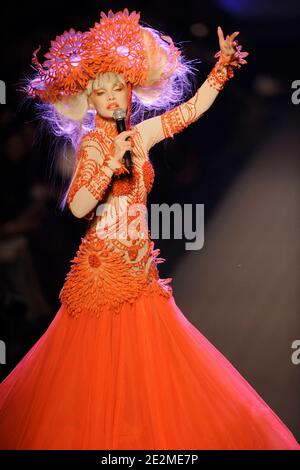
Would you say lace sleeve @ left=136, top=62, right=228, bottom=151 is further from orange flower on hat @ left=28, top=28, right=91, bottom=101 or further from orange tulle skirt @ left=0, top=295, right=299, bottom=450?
orange tulle skirt @ left=0, top=295, right=299, bottom=450

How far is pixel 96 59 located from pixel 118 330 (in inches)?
29.3

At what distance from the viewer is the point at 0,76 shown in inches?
94.8

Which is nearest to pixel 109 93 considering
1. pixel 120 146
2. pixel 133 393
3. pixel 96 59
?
pixel 96 59

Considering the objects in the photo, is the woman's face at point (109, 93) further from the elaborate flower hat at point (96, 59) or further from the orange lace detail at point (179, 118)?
the orange lace detail at point (179, 118)

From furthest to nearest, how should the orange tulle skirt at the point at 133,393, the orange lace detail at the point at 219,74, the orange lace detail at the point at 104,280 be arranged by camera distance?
1. the orange lace detail at the point at 219,74
2. the orange lace detail at the point at 104,280
3. the orange tulle skirt at the point at 133,393

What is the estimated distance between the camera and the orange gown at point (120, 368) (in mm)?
1699

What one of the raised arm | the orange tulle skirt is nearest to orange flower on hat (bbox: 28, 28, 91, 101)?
the raised arm

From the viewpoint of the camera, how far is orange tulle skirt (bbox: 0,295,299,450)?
1692 mm

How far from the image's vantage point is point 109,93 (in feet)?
6.13

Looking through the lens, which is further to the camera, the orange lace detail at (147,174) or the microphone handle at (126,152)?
the orange lace detail at (147,174)

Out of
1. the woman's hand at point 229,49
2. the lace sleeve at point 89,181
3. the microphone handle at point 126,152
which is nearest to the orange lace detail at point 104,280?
the lace sleeve at point 89,181

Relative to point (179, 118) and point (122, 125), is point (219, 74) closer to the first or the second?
point (179, 118)

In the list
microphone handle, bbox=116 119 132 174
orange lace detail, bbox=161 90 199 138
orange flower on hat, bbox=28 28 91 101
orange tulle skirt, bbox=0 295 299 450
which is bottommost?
orange tulle skirt, bbox=0 295 299 450
